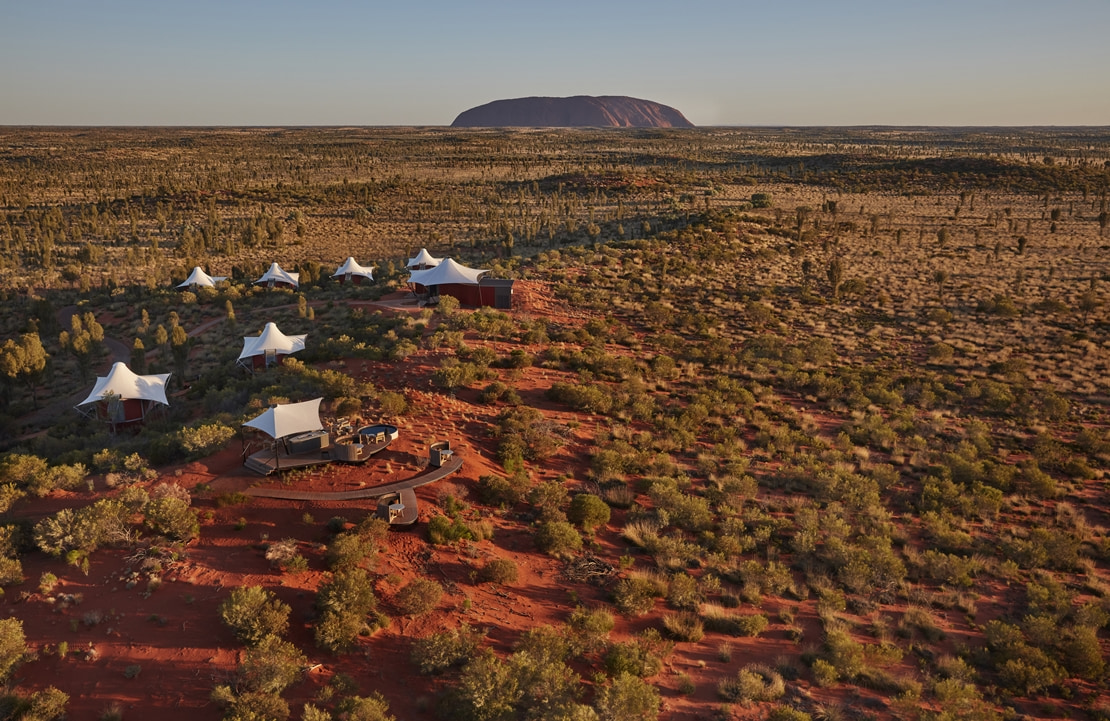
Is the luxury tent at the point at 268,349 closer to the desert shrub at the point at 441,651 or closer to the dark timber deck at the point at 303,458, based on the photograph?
the dark timber deck at the point at 303,458

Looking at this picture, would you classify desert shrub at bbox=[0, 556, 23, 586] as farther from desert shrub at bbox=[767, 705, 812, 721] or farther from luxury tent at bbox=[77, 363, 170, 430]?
desert shrub at bbox=[767, 705, 812, 721]

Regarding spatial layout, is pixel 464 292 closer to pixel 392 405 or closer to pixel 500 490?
pixel 392 405

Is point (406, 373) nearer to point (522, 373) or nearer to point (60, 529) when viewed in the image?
point (522, 373)

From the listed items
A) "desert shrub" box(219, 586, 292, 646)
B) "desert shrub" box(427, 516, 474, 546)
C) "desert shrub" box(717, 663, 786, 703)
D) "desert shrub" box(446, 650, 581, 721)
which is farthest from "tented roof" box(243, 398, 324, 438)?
"desert shrub" box(717, 663, 786, 703)

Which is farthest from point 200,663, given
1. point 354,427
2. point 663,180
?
point 663,180

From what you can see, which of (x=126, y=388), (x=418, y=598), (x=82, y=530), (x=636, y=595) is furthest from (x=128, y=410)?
(x=636, y=595)

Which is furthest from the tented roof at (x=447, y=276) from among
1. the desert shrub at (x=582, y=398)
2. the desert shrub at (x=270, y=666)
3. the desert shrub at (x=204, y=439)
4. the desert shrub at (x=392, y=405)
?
the desert shrub at (x=270, y=666)
